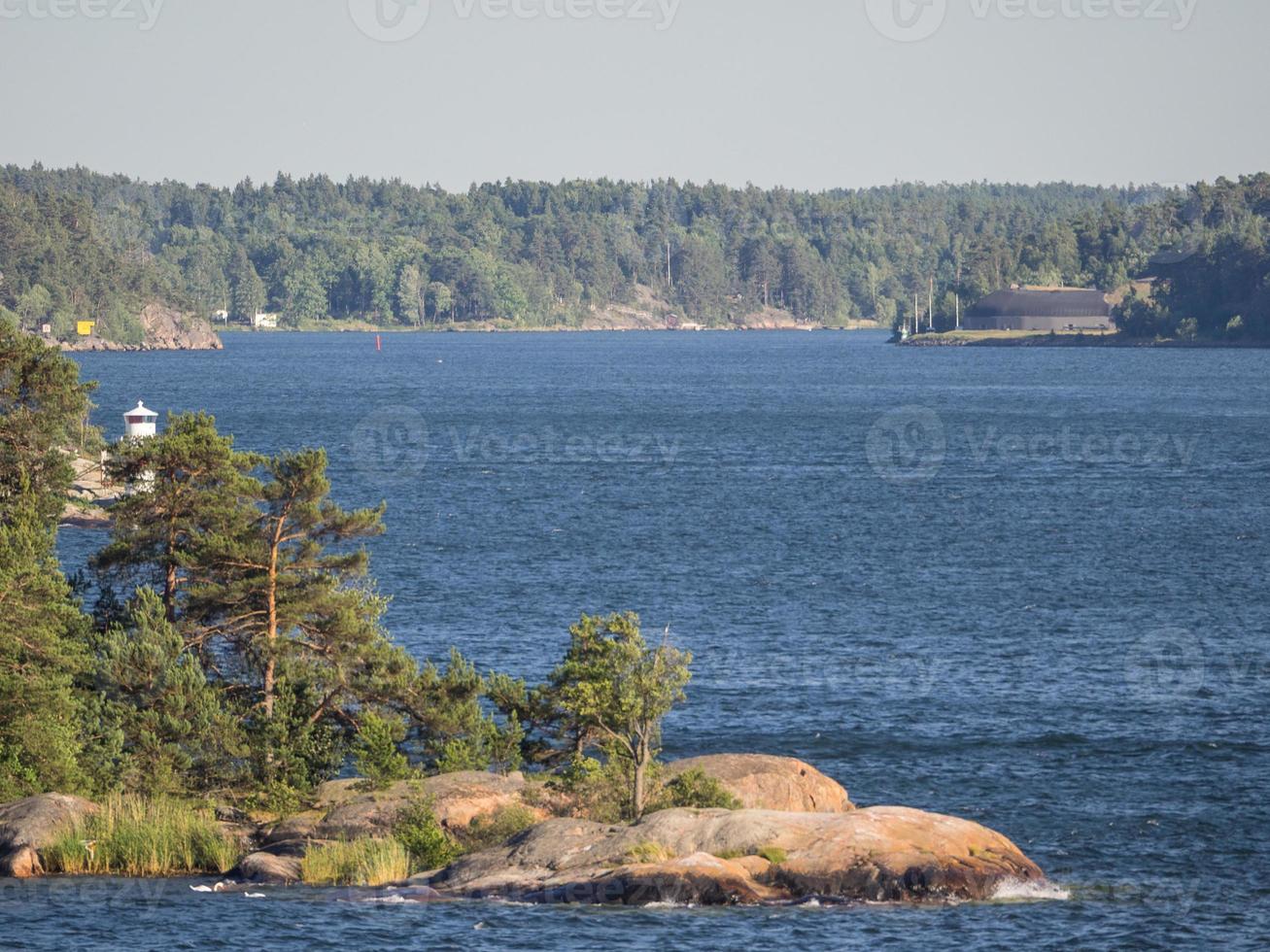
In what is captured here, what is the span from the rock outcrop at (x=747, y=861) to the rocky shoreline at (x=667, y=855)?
2 cm

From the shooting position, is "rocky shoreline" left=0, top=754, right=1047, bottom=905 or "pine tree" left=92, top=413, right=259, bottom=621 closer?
"rocky shoreline" left=0, top=754, right=1047, bottom=905

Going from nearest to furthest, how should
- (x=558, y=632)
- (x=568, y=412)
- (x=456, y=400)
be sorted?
(x=558, y=632) → (x=568, y=412) → (x=456, y=400)

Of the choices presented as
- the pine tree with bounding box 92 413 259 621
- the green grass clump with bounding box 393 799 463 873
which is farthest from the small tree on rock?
the pine tree with bounding box 92 413 259 621

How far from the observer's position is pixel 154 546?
3878 cm

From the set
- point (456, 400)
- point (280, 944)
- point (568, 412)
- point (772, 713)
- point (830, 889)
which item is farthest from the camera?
point (456, 400)

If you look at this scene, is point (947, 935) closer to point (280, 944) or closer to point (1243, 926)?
point (1243, 926)

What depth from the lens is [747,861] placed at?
1240 inches

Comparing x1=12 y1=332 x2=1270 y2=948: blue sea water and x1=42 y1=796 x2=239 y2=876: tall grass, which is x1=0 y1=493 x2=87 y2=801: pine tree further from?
x1=12 y1=332 x2=1270 y2=948: blue sea water

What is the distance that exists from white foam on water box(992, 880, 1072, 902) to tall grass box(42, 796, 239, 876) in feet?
46.0

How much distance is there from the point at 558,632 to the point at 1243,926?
1141 inches

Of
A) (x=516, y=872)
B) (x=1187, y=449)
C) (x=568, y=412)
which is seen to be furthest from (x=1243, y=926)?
(x=568, y=412)

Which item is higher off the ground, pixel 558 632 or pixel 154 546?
pixel 154 546

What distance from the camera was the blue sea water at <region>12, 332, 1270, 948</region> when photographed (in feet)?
100

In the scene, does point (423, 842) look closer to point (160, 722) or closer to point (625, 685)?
point (625, 685)
